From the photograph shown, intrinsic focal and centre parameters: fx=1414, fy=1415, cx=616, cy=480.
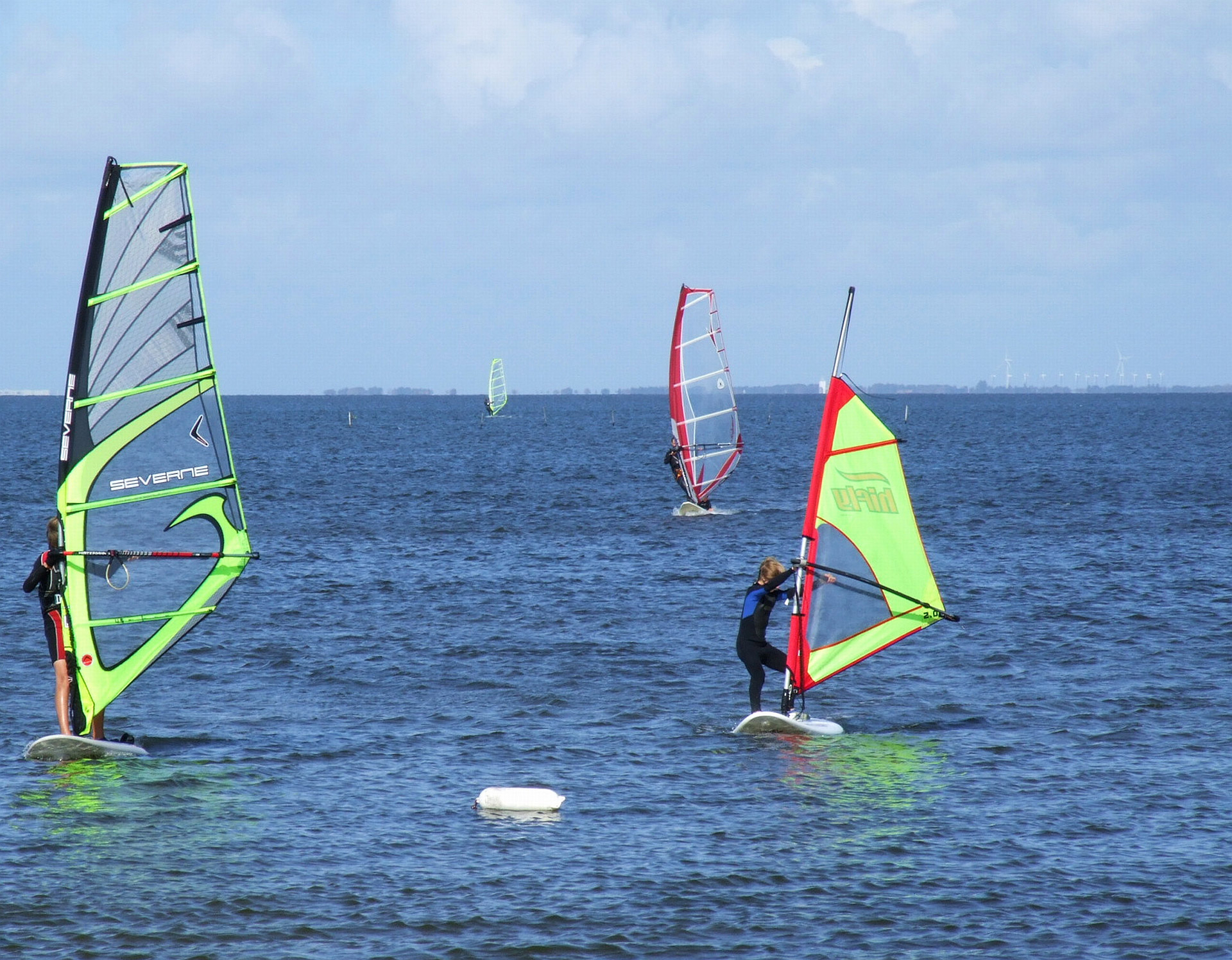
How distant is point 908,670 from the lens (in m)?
20.2

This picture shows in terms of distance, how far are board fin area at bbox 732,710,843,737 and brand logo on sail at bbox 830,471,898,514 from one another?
244 cm

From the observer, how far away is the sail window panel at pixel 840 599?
16.2m

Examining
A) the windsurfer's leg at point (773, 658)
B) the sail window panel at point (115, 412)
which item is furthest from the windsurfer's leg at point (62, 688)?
the windsurfer's leg at point (773, 658)

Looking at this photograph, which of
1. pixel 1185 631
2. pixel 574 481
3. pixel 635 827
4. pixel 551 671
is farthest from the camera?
pixel 574 481

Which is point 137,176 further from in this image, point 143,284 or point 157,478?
point 157,478

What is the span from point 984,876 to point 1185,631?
12.7 meters

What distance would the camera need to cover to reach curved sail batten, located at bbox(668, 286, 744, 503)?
43062 mm

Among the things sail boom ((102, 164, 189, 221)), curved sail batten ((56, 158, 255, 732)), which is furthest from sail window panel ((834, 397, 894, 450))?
sail boom ((102, 164, 189, 221))

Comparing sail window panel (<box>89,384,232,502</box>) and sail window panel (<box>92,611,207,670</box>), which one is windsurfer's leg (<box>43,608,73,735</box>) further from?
→ sail window panel (<box>89,384,232,502</box>)

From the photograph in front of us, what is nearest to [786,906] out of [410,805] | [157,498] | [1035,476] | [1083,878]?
[1083,878]

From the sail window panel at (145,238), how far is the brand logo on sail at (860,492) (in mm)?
7492

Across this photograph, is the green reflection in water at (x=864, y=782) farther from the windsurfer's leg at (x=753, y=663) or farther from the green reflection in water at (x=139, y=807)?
the green reflection in water at (x=139, y=807)

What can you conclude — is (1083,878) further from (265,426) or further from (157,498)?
(265,426)

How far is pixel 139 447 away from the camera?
14078 mm
